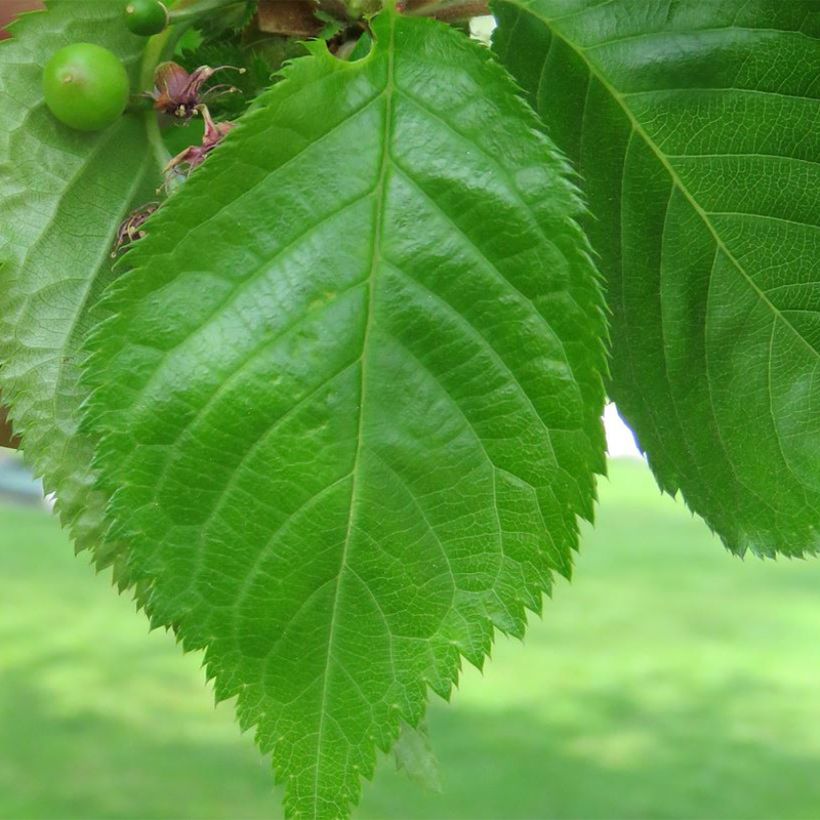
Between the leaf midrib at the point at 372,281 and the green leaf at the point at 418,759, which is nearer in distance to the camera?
the leaf midrib at the point at 372,281

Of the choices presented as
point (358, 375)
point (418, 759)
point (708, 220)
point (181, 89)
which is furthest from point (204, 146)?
point (418, 759)

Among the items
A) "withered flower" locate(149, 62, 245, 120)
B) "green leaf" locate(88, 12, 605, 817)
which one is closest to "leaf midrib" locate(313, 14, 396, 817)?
"green leaf" locate(88, 12, 605, 817)

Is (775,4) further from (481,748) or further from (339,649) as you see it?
(481,748)

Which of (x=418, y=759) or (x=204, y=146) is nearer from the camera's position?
(x=204, y=146)

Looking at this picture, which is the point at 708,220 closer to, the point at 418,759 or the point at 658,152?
the point at 658,152

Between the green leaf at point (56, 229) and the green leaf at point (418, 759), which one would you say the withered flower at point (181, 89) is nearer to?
the green leaf at point (56, 229)

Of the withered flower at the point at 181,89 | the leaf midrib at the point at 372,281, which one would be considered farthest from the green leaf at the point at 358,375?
the withered flower at the point at 181,89

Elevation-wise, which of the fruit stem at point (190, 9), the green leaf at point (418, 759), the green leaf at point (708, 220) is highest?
the fruit stem at point (190, 9)
